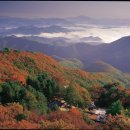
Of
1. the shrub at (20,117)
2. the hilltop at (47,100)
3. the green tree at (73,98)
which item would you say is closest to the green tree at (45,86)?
the hilltop at (47,100)

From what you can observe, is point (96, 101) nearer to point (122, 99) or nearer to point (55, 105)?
point (122, 99)

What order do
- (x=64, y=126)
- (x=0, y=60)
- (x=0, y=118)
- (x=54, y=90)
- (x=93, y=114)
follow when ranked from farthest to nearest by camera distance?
(x=0, y=60), (x=54, y=90), (x=93, y=114), (x=0, y=118), (x=64, y=126)

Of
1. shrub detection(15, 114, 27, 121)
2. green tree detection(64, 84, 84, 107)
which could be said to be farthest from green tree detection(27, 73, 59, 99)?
shrub detection(15, 114, 27, 121)

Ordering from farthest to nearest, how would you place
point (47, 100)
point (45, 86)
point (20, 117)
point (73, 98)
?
point (45, 86) → point (73, 98) → point (47, 100) → point (20, 117)

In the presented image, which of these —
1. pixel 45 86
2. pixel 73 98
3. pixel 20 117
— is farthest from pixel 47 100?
pixel 20 117

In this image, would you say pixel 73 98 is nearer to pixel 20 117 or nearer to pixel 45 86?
pixel 45 86

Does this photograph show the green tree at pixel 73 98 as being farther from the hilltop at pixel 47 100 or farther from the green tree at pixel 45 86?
the green tree at pixel 45 86

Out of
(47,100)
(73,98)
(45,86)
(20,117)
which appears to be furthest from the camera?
(45,86)

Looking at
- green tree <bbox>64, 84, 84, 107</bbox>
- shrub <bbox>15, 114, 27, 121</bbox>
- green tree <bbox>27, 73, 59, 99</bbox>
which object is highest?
shrub <bbox>15, 114, 27, 121</bbox>

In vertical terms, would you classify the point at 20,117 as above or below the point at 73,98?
above

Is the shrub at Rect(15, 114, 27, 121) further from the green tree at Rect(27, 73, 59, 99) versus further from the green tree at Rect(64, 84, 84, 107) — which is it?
the green tree at Rect(64, 84, 84, 107)

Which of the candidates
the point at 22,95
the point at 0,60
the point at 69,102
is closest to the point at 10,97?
the point at 22,95
